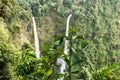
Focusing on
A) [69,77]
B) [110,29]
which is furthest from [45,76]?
[110,29]

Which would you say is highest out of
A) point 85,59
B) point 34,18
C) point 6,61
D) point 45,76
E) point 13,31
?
point 85,59

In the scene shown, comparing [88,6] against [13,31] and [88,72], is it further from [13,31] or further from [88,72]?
[88,72]

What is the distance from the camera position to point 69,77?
1.38m

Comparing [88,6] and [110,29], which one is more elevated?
[88,6]

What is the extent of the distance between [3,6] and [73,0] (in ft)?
51.4

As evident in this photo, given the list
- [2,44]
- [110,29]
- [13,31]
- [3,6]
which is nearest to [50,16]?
[110,29]

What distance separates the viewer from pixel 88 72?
52.2 inches

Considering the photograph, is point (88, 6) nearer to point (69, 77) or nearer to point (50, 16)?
point (50, 16)

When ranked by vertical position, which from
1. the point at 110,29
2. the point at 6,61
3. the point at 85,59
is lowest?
the point at 110,29

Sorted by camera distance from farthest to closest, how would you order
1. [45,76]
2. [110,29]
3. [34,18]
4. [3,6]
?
1. [110,29]
2. [34,18]
3. [3,6]
4. [45,76]

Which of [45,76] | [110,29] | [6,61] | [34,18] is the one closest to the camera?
[45,76]

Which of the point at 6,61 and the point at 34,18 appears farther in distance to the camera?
the point at 34,18

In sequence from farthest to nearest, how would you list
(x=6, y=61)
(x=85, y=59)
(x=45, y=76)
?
(x=6, y=61)
(x=45, y=76)
(x=85, y=59)

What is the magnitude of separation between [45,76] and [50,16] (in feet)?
72.8
